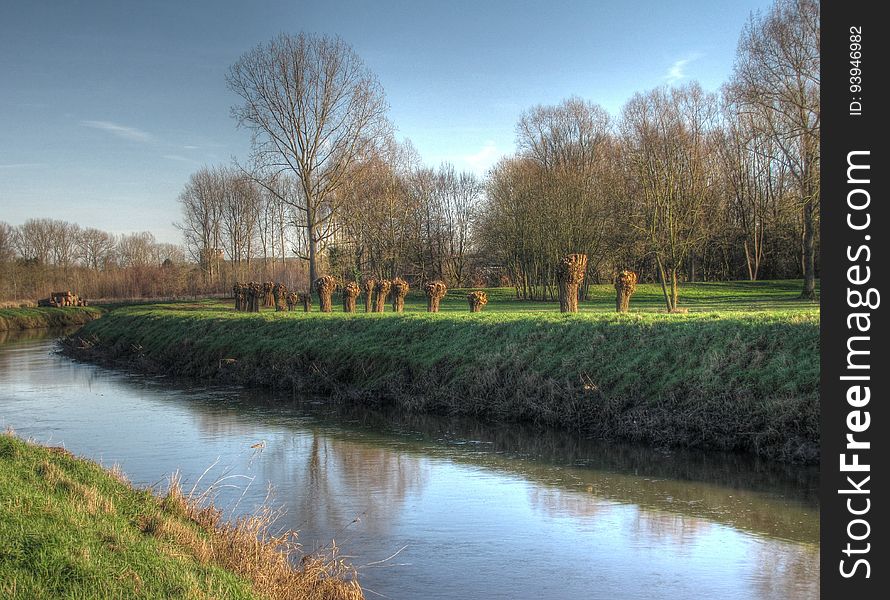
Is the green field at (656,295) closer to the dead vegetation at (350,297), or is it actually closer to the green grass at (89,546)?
the dead vegetation at (350,297)

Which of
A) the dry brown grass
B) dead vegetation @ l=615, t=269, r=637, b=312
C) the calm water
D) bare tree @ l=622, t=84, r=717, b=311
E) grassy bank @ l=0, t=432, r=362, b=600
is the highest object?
bare tree @ l=622, t=84, r=717, b=311

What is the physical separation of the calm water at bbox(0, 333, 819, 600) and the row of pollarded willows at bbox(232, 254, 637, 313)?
7.15 m

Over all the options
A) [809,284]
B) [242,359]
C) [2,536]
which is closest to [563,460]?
[2,536]

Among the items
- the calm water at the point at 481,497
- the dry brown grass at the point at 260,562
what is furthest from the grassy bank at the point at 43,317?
the dry brown grass at the point at 260,562

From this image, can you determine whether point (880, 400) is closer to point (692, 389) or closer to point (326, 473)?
point (692, 389)

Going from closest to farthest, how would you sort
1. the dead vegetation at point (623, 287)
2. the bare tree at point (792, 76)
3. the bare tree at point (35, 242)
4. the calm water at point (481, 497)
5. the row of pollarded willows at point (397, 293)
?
the calm water at point (481, 497), the dead vegetation at point (623, 287), the row of pollarded willows at point (397, 293), the bare tree at point (792, 76), the bare tree at point (35, 242)

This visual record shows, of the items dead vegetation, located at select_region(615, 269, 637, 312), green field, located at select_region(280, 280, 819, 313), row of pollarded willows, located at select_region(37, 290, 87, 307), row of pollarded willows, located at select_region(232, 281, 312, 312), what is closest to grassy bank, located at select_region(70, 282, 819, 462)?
dead vegetation, located at select_region(615, 269, 637, 312)

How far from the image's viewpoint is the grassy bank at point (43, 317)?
4472cm

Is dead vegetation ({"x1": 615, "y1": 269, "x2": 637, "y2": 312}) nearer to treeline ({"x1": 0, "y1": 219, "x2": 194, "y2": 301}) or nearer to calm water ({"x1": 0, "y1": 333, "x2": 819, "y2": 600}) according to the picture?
calm water ({"x1": 0, "y1": 333, "x2": 819, "y2": 600})

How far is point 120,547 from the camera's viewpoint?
5.55 meters

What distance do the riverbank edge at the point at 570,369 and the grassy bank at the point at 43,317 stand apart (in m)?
26.0

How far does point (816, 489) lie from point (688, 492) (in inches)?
66.3

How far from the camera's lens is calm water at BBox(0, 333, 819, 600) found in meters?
7.28

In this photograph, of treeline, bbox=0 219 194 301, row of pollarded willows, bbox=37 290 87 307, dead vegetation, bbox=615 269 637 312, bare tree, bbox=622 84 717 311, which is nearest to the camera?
dead vegetation, bbox=615 269 637 312
